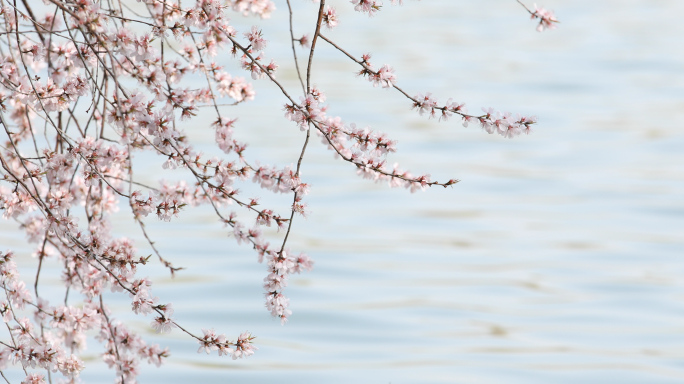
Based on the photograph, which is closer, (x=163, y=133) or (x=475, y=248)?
(x=163, y=133)

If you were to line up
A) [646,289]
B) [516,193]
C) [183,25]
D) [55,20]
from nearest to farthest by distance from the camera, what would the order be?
[183,25] → [55,20] → [646,289] → [516,193]

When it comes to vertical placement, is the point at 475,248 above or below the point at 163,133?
above

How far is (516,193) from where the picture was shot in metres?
7.12

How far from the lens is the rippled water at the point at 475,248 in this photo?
181 inches

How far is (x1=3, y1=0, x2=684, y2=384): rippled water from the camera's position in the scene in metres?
4.60

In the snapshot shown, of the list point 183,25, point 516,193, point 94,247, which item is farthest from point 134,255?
point 516,193

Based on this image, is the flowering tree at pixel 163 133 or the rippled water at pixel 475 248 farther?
the rippled water at pixel 475 248

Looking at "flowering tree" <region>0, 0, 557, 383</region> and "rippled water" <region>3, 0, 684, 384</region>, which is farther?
"rippled water" <region>3, 0, 684, 384</region>

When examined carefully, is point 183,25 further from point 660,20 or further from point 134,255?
point 660,20

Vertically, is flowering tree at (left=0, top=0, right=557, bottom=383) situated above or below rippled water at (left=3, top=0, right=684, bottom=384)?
below

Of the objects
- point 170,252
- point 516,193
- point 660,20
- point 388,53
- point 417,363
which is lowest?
point 417,363

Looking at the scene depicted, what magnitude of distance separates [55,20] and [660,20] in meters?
11.1

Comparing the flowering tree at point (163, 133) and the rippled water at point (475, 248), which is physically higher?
the rippled water at point (475, 248)

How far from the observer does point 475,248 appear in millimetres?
6086
